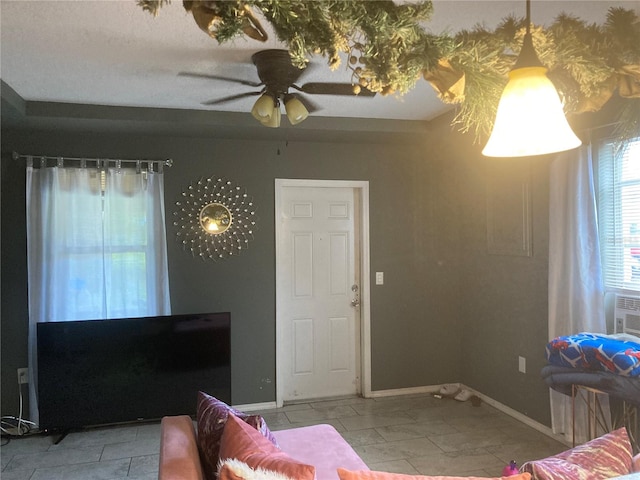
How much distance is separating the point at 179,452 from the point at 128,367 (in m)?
2.25

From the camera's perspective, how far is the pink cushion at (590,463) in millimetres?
1304

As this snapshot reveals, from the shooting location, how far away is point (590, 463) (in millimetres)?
1365

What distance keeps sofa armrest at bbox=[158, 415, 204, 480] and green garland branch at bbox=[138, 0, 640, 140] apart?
1405 mm

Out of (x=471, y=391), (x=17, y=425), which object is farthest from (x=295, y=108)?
(x=17, y=425)

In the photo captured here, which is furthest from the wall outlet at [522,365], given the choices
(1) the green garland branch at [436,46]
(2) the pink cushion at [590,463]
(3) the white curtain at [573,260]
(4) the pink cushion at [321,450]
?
(1) the green garland branch at [436,46]

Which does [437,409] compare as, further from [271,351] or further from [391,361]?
[271,351]

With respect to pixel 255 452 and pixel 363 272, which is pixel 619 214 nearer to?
pixel 363 272

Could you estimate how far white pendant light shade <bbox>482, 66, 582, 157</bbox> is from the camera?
1.23 meters

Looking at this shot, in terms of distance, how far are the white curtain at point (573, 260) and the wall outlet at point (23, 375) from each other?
13.5 ft

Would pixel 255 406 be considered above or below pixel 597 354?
below

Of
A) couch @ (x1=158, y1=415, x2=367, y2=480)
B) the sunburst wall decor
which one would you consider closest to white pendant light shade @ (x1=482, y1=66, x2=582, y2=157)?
couch @ (x1=158, y1=415, x2=367, y2=480)

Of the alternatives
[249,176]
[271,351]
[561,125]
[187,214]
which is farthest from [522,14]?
[271,351]

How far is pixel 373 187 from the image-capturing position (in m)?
4.72

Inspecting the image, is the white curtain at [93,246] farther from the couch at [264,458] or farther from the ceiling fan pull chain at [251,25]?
the ceiling fan pull chain at [251,25]
